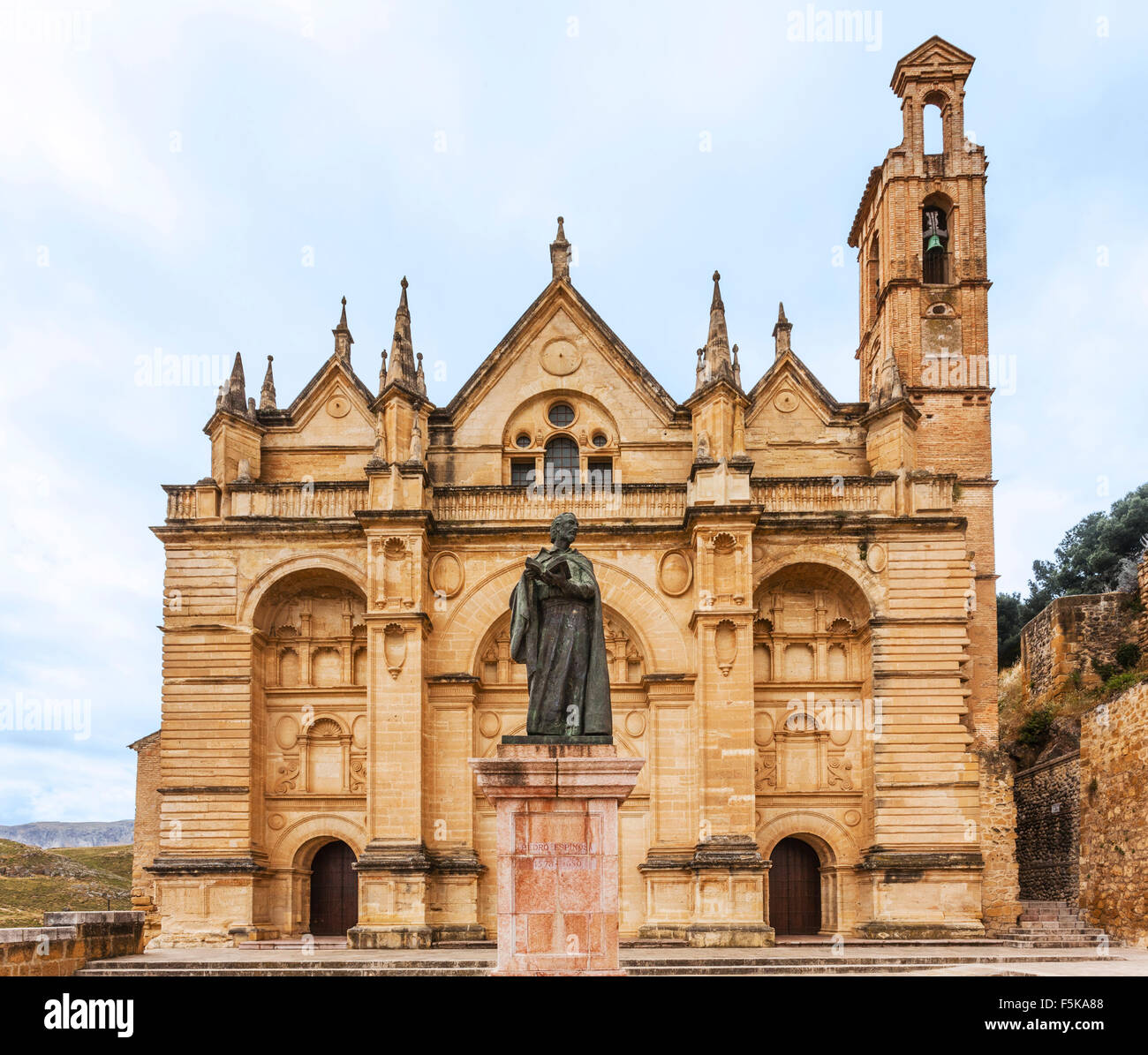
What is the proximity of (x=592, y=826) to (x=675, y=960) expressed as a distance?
12.0 m

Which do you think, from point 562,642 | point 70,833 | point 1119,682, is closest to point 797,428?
point 1119,682

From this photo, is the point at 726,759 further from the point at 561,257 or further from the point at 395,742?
the point at 561,257

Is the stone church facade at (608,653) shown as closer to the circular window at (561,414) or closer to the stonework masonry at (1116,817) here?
the circular window at (561,414)

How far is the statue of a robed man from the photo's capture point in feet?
44.1

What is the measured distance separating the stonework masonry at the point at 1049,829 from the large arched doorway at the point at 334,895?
61.7 ft

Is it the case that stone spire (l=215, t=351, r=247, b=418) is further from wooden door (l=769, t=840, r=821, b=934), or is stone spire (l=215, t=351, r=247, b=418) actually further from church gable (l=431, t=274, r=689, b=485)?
wooden door (l=769, t=840, r=821, b=934)

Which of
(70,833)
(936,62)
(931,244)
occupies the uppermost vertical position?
(936,62)

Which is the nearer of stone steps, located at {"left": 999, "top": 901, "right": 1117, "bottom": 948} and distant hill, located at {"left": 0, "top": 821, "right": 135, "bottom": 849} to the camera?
stone steps, located at {"left": 999, "top": 901, "right": 1117, "bottom": 948}

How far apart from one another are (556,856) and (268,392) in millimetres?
26056

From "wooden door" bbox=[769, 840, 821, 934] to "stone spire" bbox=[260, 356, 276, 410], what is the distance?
18.4 metres

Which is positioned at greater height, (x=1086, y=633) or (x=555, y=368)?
(x=555, y=368)

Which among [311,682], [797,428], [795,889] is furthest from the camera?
[797,428]

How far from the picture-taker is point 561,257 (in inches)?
1403

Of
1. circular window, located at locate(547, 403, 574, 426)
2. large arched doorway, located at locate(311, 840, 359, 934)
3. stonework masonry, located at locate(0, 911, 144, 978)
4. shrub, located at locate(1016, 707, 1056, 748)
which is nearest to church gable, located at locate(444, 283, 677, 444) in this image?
circular window, located at locate(547, 403, 574, 426)
